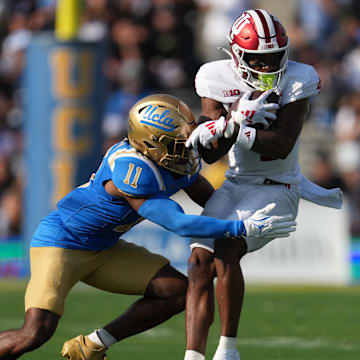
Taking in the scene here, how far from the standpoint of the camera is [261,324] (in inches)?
276

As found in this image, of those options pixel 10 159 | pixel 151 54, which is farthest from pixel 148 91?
pixel 10 159

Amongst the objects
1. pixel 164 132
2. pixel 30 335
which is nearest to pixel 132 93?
pixel 164 132

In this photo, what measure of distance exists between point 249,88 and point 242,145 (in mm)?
408

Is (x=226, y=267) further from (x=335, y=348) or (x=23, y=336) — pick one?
(x=335, y=348)

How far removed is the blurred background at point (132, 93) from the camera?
969cm

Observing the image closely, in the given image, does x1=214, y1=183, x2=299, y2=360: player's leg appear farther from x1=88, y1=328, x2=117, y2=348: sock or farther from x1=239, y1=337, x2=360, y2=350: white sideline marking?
x1=239, y1=337, x2=360, y2=350: white sideline marking

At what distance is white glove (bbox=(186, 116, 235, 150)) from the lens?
450 cm

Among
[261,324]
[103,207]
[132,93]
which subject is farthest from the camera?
[132,93]

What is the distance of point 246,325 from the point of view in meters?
6.95

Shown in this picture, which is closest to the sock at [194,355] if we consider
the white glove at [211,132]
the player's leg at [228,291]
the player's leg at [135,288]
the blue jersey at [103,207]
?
the player's leg at [228,291]

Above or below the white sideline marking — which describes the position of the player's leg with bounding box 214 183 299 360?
above

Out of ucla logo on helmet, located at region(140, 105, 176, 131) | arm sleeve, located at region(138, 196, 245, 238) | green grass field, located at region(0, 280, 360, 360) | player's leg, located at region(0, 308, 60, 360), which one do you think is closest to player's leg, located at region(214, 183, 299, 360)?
arm sleeve, located at region(138, 196, 245, 238)

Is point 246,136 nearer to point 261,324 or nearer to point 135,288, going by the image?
point 135,288

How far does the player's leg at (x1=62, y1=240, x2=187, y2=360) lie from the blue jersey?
125 millimetres
